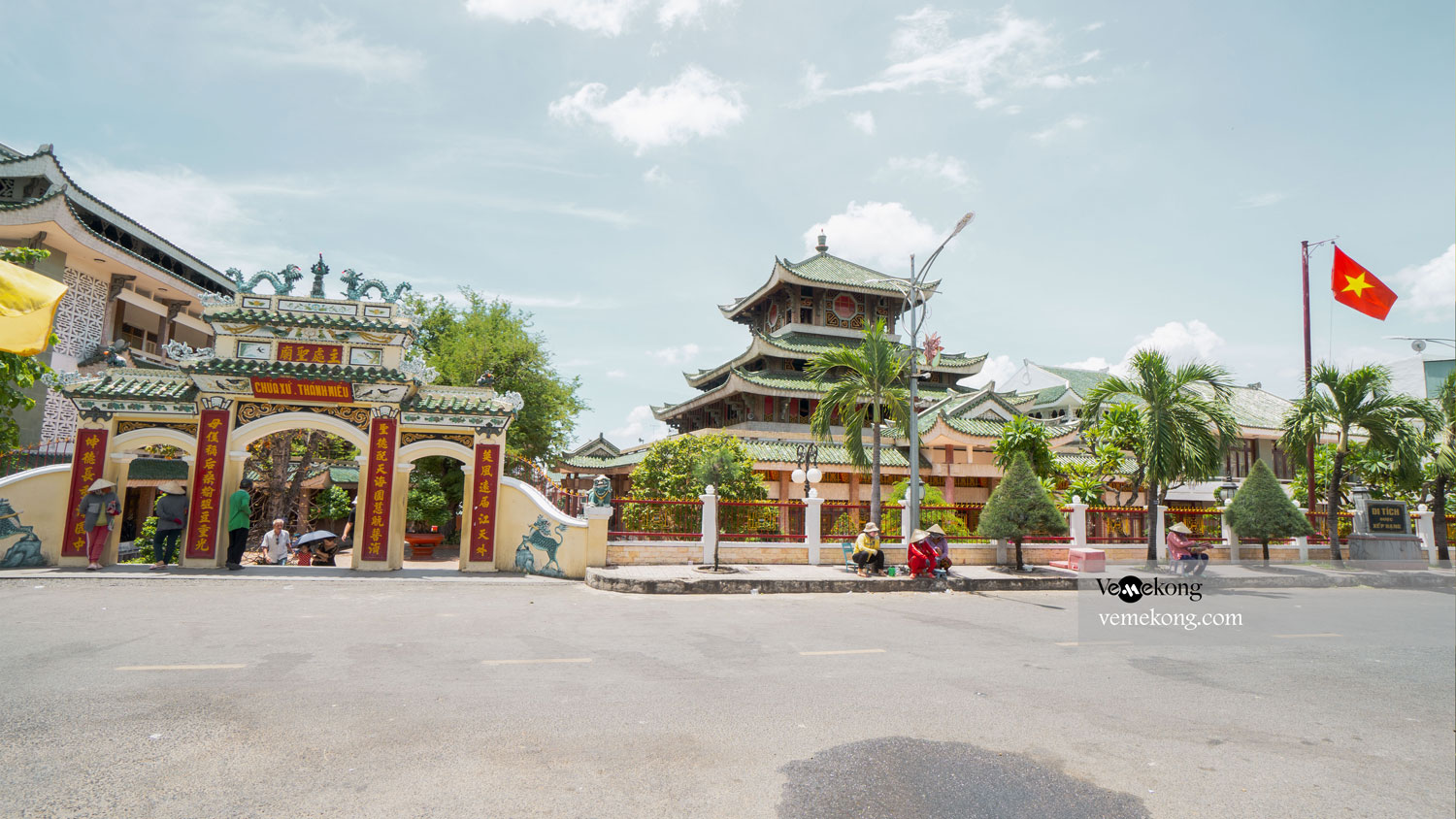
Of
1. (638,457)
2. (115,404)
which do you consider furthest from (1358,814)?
(638,457)

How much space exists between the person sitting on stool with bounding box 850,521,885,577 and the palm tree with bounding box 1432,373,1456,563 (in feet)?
61.4

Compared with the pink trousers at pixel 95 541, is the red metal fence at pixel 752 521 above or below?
above

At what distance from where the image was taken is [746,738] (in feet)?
16.2

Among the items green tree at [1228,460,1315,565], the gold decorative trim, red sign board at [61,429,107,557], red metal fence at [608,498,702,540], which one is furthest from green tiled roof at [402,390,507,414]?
green tree at [1228,460,1315,565]

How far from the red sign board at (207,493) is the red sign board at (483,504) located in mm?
4641

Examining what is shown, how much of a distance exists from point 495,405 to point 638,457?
1775 cm

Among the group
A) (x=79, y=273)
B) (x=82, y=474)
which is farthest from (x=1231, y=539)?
(x=79, y=273)

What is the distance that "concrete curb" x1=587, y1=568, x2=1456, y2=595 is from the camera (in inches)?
525

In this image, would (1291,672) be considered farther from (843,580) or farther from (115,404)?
(115,404)

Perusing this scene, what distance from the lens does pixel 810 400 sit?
3269 centimetres

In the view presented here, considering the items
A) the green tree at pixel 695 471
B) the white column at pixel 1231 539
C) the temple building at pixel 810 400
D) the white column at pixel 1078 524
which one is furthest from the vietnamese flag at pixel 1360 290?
the green tree at pixel 695 471

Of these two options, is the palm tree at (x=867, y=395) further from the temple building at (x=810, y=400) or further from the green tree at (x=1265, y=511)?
the green tree at (x=1265, y=511)

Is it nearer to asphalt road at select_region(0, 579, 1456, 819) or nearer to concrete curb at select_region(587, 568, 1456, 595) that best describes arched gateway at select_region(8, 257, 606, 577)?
concrete curb at select_region(587, 568, 1456, 595)

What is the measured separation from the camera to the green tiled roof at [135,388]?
554 inches
